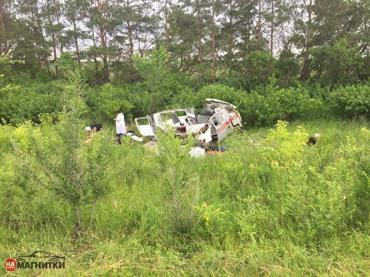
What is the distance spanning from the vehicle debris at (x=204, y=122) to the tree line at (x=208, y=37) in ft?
16.8

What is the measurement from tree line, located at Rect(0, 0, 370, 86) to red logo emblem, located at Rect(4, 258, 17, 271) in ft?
50.6

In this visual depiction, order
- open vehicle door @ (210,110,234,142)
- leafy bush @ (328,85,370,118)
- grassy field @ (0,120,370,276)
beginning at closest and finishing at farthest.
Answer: grassy field @ (0,120,370,276)
open vehicle door @ (210,110,234,142)
leafy bush @ (328,85,370,118)

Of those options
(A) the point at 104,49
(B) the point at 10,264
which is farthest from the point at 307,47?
(B) the point at 10,264

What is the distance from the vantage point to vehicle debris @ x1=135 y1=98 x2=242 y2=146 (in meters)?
11.9

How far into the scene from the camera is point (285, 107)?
14195 mm

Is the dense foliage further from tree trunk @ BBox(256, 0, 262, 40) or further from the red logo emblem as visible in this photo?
tree trunk @ BBox(256, 0, 262, 40)

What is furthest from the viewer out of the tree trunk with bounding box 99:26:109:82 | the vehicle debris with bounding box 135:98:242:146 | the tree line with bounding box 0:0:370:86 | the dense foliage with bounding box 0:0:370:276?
the tree trunk with bounding box 99:26:109:82

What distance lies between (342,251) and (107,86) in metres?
14.7

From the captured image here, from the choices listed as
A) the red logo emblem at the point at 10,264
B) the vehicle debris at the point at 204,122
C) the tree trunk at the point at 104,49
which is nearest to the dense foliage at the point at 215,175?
the red logo emblem at the point at 10,264

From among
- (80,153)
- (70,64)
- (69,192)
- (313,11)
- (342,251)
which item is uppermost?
(313,11)

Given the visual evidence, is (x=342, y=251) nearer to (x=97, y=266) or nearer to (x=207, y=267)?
(x=207, y=267)

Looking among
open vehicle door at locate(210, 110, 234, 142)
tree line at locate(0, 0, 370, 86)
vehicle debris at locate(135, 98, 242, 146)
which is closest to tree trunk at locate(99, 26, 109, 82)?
tree line at locate(0, 0, 370, 86)

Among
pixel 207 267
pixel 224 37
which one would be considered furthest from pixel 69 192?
pixel 224 37

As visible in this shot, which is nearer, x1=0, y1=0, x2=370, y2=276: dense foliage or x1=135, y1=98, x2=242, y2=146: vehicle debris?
x1=0, y1=0, x2=370, y2=276: dense foliage
